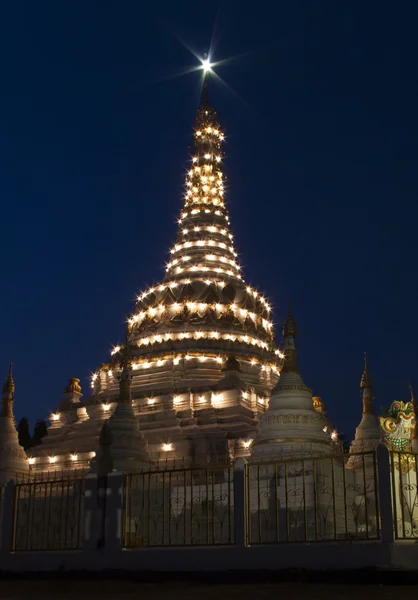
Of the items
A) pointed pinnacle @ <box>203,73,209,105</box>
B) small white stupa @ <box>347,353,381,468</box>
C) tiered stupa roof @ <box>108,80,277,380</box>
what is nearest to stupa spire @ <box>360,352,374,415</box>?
small white stupa @ <box>347,353,381,468</box>

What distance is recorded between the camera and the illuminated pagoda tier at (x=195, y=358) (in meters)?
33.0

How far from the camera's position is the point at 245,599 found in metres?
11.2

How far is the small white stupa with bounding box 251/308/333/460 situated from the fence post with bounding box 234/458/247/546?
7.39m

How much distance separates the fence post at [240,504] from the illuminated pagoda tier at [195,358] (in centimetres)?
1611

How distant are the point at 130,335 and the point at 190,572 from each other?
2873cm

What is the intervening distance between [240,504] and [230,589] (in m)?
2.13

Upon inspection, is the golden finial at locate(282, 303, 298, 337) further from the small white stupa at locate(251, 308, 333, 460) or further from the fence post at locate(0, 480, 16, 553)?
the fence post at locate(0, 480, 16, 553)

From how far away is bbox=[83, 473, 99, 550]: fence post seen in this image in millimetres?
15508

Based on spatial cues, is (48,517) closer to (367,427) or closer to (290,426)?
(290,426)

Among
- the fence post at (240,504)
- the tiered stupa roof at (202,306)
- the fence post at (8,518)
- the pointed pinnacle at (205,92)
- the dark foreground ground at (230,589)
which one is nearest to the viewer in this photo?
the dark foreground ground at (230,589)

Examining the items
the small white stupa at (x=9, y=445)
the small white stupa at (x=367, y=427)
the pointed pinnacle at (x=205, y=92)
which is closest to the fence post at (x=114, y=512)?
the small white stupa at (x=367, y=427)

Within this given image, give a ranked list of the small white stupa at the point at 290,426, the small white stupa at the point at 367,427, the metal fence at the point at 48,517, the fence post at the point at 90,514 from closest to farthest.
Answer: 1. the fence post at the point at 90,514
2. the metal fence at the point at 48,517
3. the small white stupa at the point at 290,426
4. the small white stupa at the point at 367,427

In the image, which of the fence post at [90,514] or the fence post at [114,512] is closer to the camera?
the fence post at [114,512]

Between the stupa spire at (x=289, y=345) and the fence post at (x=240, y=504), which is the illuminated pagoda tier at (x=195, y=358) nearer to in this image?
the stupa spire at (x=289, y=345)
